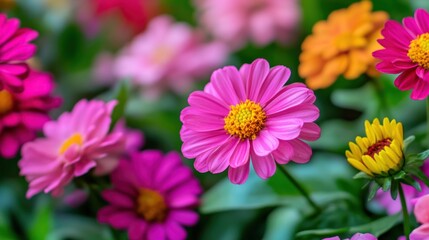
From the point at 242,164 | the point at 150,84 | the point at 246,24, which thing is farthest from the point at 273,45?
the point at 242,164

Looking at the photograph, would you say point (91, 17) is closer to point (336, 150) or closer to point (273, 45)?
point (273, 45)

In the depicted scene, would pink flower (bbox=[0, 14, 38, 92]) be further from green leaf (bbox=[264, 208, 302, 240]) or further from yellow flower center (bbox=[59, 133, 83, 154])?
green leaf (bbox=[264, 208, 302, 240])

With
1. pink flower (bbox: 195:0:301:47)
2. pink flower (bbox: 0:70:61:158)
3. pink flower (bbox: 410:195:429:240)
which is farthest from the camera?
pink flower (bbox: 195:0:301:47)

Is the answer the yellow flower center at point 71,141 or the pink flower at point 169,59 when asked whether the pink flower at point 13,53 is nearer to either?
the yellow flower center at point 71,141

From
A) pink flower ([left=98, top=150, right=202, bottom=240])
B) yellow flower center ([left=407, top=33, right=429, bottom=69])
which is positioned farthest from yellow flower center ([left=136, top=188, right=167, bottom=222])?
yellow flower center ([left=407, top=33, right=429, bottom=69])

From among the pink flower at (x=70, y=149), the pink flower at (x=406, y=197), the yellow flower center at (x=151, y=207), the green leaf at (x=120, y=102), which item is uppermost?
the green leaf at (x=120, y=102)

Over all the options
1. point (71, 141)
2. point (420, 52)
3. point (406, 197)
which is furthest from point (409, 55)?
point (71, 141)

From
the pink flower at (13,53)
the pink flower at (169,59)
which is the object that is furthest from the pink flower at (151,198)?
the pink flower at (169,59)
